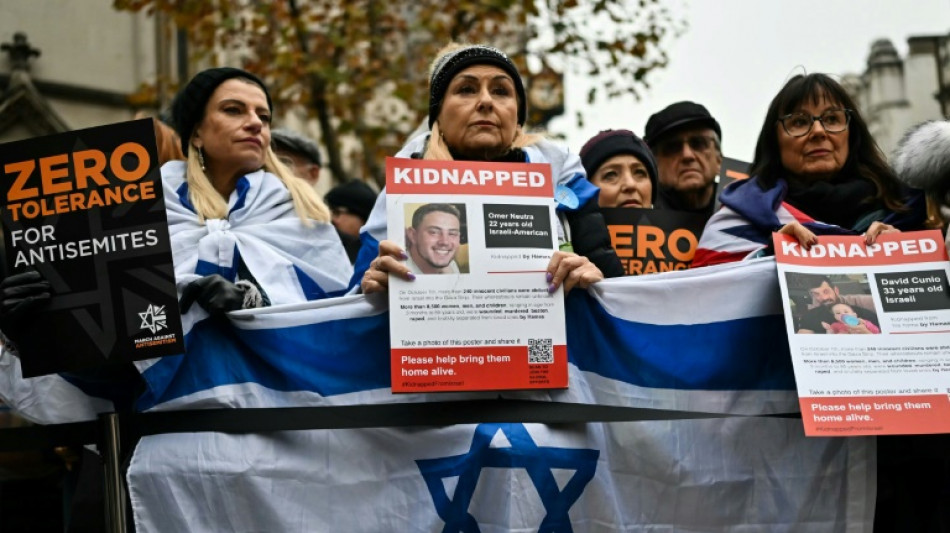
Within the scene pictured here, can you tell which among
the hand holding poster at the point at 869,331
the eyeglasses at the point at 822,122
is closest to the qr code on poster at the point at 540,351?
the hand holding poster at the point at 869,331

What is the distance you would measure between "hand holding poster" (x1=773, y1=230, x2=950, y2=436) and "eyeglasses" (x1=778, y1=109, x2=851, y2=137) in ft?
2.31

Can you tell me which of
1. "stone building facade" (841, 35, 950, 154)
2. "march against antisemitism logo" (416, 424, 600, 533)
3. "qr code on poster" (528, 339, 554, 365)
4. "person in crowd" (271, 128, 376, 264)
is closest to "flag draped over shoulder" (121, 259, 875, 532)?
"march against antisemitism logo" (416, 424, 600, 533)

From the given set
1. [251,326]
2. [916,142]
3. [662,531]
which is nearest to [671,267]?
[916,142]

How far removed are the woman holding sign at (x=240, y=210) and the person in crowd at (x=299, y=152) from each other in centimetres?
186

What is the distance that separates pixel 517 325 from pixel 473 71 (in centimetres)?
110

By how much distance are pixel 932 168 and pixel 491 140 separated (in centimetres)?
153

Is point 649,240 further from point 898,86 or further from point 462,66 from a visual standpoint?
point 898,86

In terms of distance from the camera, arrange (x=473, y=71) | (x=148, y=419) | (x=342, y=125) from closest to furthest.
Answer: (x=148, y=419)
(x=473, y=71)
(x=342, y=125)

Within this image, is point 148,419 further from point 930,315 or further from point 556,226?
point 930,315

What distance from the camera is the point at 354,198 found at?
24.1 ft

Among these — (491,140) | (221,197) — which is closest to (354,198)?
(221,197)

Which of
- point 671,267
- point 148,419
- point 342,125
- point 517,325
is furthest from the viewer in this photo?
point 342,125

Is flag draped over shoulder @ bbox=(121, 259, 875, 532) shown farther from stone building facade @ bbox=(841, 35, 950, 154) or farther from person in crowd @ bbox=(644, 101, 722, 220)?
stone building facade @ bbox=(841, 35, 950, 154)

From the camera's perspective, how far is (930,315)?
4043 mm
